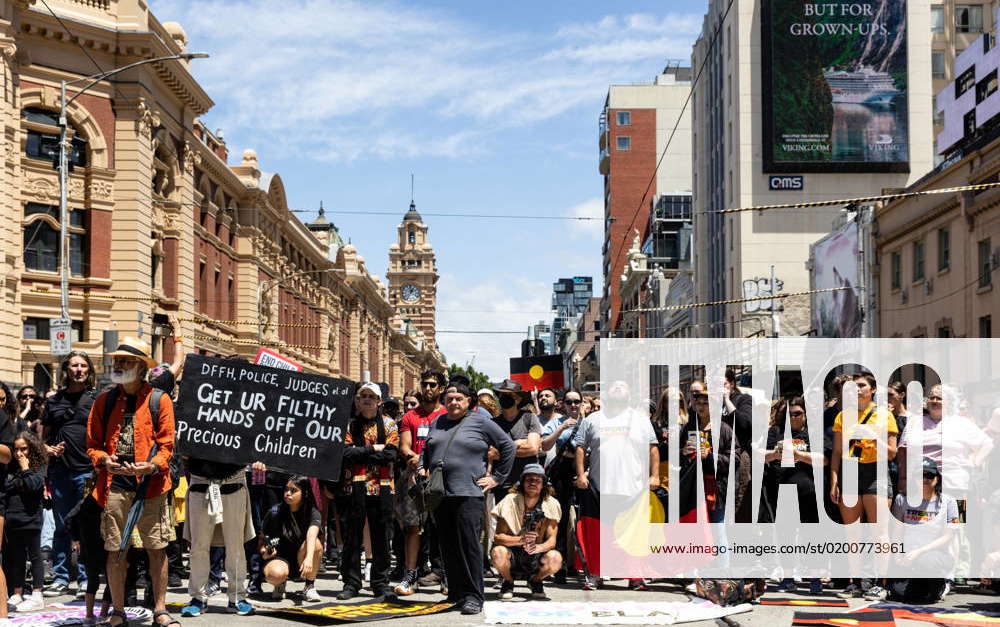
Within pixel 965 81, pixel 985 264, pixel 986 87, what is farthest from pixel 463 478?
pixel 965 81

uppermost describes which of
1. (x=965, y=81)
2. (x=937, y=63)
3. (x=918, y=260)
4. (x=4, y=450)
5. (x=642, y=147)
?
(x=642, y=147)

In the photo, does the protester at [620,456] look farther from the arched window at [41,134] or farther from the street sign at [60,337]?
the arched window at [41,134]

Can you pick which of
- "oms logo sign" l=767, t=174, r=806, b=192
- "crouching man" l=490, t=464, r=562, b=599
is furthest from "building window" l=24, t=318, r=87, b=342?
"oms logo sign" l=767, t=174, r=806, b=192

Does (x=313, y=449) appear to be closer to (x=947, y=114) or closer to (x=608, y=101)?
(x=947, y=114)

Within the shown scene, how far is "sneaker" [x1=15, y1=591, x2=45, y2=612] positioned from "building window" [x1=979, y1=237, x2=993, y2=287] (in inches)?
1116

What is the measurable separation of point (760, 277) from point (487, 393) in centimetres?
4858

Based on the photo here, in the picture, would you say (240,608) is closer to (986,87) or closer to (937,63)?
(986,87)

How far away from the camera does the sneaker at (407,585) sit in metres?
10.9

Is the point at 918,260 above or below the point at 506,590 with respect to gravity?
above

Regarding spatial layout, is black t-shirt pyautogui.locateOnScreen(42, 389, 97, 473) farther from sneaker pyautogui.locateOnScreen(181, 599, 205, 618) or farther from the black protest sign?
sneaker pyautogui.locateOnScreen(181, 599, 205, 618)

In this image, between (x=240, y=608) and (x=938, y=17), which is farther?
(x=938, y=17)

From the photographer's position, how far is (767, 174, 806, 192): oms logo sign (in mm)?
60344

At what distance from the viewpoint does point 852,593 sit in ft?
36.2
